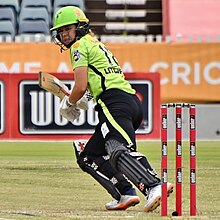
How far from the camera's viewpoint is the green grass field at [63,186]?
8625 mm

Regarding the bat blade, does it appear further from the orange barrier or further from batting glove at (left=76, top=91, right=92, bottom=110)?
the orange barrier

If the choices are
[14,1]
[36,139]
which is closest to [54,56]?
[36,139]

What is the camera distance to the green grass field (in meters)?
8.62

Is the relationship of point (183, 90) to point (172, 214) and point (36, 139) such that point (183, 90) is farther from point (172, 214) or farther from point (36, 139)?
point (172, 214)

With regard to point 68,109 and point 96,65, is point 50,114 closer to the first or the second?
point 68,109

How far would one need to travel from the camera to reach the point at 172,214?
8242mm

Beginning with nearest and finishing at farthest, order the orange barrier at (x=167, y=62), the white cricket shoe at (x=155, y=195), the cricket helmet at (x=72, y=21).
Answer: the white cricket shoe at (x=155, y=195) → the cricket helmet at (x=72, y=21) → the orange barrier at (x=167, y=62)

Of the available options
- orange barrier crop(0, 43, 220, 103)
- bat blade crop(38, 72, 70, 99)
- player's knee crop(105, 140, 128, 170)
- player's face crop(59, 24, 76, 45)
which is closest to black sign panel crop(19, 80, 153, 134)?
orange barrier crop(0, 43, 220, 103)

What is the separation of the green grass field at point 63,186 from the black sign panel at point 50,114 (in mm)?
1195

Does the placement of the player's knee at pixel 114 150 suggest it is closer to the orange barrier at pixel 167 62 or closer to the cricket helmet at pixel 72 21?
the cricket helmet at pixel 72 21

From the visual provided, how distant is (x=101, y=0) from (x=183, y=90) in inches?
238

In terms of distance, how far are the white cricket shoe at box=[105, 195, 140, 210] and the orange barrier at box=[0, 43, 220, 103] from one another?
42.9ft

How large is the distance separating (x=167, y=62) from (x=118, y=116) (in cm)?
1356

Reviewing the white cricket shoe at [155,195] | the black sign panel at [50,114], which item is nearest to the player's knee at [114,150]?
the white cricket shoe at [155,195]
